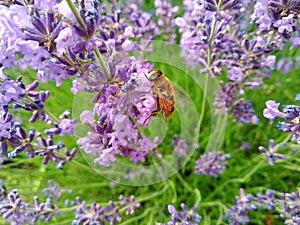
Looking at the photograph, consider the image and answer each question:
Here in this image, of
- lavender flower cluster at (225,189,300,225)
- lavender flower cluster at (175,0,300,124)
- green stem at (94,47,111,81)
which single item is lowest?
lavender flower cluster at (225,189,300,225)

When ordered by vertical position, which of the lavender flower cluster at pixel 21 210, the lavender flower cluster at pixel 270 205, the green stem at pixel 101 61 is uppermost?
the green stem at pixel 101 61

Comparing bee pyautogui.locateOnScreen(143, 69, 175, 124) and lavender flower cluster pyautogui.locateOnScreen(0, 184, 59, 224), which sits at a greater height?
bee pyautogui.locateOnScreen(143, 69, 175, 124)

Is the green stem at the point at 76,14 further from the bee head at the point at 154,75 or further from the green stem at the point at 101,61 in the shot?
the bee head at the point at 154,75

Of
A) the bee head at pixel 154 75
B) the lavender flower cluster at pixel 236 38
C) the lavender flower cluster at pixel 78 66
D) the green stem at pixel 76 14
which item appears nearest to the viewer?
the green stem at pixel 76 14

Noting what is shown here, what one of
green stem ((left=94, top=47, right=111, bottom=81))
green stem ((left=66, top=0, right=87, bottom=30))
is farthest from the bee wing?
green stem ((left=66, top=0, right=87, bottom=30))

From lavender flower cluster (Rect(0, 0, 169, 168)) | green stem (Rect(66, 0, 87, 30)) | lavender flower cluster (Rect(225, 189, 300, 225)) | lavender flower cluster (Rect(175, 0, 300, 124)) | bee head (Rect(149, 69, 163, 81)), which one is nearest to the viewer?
green stem (Rect(66, 0, 87, 30))

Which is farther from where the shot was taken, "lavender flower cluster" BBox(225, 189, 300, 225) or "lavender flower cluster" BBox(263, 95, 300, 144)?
"lavender flower cluster" BBox(225, 189, 300, 225)

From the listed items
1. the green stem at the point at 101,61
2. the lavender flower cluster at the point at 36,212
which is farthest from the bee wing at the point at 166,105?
the lavender flower cluster at the point at 36,212

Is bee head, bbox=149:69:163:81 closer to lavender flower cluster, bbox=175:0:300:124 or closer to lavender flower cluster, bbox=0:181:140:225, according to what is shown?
lavender flower cluster, bbox=175:0:300:124
